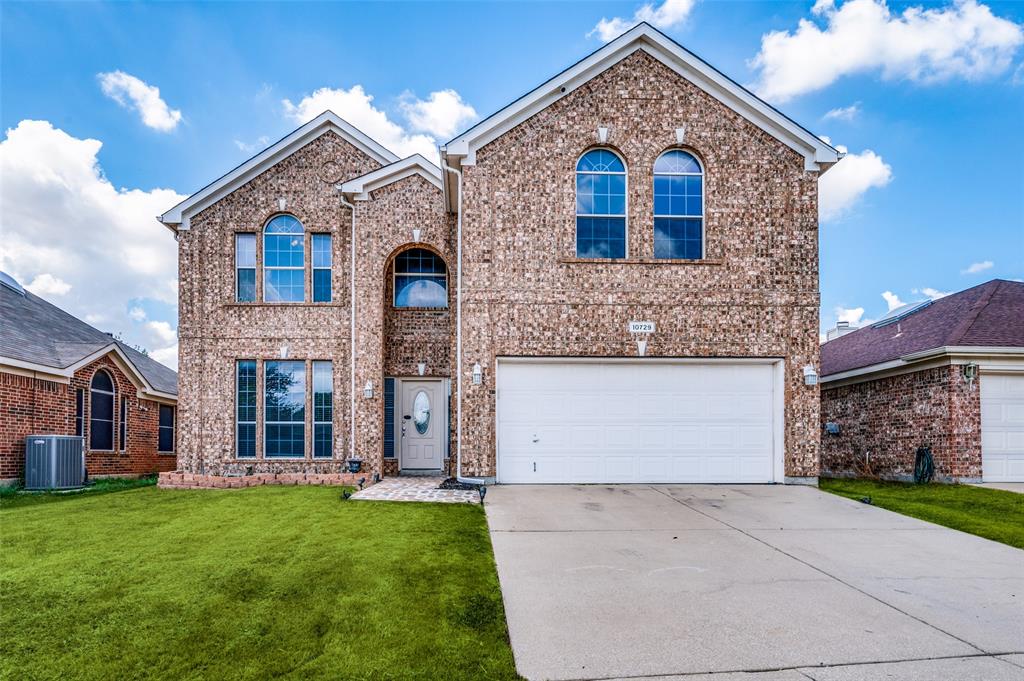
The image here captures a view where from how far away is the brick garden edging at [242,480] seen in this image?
11.4 m

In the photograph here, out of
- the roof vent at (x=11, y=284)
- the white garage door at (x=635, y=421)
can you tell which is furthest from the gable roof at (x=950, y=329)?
the roof vent at (x=11, y=284)

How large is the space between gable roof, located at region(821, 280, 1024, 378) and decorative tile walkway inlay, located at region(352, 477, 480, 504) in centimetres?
969

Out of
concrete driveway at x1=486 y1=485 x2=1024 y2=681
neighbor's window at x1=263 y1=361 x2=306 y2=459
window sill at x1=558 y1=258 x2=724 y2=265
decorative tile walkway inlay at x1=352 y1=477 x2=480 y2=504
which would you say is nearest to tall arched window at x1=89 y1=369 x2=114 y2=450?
neighbor's window at x1=263 y1=361 x2=306 y2=459

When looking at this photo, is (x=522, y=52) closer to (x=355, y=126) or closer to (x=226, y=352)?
(x=355, y=126)

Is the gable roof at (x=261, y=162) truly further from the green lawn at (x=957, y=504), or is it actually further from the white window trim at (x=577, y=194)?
the green lawn at (x=957, y=504)

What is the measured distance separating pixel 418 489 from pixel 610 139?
24.3ft

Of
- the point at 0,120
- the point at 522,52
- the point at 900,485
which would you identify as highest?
the point at 522,52

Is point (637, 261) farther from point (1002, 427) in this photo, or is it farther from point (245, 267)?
point (245, 267)

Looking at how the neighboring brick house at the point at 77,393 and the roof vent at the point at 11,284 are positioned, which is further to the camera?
the roof vent at the point at 11,284

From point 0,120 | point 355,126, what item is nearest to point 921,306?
point 355,126

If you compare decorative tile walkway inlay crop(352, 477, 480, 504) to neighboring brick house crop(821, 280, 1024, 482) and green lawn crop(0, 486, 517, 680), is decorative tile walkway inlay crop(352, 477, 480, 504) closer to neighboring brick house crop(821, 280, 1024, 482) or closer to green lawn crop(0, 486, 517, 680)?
green lawn crop(0, 486, 517, 680)

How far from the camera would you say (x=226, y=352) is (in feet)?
42.0

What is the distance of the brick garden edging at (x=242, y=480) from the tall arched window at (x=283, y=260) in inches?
156

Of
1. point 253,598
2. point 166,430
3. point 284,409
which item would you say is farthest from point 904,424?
point 166,430
